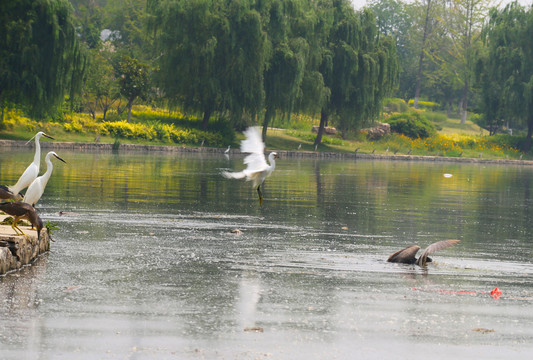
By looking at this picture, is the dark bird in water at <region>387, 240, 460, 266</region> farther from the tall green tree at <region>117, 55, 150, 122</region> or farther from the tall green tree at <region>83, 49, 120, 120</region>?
the tall green tree at <region>83, 49, 120, 120</region>

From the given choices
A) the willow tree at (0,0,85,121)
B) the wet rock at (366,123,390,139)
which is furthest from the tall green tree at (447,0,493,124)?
the willow tree at (0,0,85,121)

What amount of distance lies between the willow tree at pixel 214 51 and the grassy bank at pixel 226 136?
3301 mm

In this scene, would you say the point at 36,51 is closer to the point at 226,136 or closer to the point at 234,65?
the point at 234,65

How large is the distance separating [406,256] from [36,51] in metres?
33.9

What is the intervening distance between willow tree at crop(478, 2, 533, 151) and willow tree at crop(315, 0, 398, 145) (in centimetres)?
1188

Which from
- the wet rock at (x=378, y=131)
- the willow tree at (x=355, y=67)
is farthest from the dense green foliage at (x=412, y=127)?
the willow tree at (x=355, y=67)

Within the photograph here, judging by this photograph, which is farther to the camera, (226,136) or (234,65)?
(226,136)

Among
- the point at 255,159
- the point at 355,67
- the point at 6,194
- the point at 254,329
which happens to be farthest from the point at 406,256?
the point at 355,67

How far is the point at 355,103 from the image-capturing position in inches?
2525

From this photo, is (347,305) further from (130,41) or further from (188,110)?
(130,41)

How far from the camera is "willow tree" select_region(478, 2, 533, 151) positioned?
71188 mm

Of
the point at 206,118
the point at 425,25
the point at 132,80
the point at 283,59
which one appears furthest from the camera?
the point at 425,25

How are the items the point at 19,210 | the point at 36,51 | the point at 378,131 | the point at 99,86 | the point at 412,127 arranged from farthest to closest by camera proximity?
the point at 412,127 < the point at 378,131 < the point at 99,86 < the point at 36,51 < the point at 19,210

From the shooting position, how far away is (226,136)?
6094 cm
